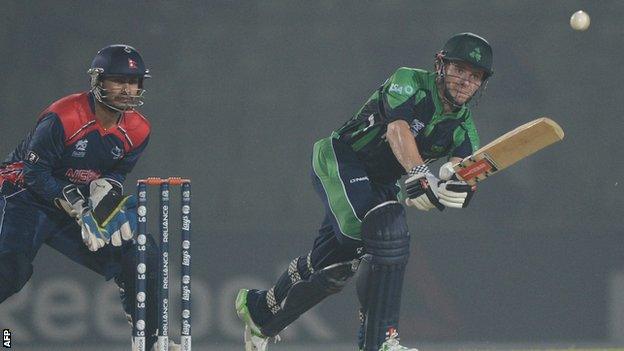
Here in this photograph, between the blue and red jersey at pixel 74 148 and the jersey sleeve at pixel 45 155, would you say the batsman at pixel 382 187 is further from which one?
the jersey sleeve at pixel 45 155

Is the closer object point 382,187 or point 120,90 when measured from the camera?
point 120,90

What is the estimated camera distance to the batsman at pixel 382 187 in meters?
5.43

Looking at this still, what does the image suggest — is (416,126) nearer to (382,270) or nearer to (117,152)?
(382,270)

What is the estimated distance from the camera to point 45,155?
5711mm

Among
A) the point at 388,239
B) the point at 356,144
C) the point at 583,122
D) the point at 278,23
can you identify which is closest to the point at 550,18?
the point at 583,122

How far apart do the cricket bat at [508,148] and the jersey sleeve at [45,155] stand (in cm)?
159

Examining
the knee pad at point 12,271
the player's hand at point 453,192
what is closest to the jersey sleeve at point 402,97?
the player's hand at point 453,192

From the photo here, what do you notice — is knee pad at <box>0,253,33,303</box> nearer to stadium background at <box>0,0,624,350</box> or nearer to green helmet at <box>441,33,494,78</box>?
stadium background at <box>0,0,624,350</box>

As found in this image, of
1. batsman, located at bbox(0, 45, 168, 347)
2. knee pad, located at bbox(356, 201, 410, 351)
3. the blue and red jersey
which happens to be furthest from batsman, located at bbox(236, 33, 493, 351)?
the blue and red jersey

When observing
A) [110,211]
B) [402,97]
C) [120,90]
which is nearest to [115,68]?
[120,90]

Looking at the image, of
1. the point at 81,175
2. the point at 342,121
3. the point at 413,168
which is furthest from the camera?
the point at 342,121

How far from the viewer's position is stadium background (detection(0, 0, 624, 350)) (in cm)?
734

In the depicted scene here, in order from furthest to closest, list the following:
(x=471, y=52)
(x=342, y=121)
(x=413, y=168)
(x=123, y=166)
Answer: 1. (x=342, y=121)
2. (x=123, y=166)
3. (x=471, y=52)
4. (x=413, y=168)

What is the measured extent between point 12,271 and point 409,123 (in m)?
1.69
